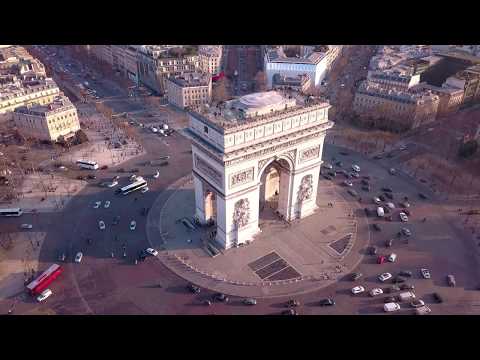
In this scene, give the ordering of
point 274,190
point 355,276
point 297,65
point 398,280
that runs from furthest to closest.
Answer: point 297,65
point 274,190
point 355,276
point 398,280

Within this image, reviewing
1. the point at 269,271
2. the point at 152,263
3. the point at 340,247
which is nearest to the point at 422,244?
the point at 340,247

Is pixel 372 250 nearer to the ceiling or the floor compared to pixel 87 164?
nearer to the floor

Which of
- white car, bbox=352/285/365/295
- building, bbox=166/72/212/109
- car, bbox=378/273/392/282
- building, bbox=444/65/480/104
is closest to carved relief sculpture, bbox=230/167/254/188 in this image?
white car, bbox=352/285/365/295

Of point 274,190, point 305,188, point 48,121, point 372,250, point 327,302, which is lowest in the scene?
point 327,302

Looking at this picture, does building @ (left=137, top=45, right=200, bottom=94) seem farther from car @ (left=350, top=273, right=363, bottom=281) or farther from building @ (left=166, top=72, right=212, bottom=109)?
car @ (left=350, top=273, right=363, bottom=281)

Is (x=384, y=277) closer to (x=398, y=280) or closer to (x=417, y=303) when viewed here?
(x=398, y=280)

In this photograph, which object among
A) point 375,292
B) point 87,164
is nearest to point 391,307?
point 375,292

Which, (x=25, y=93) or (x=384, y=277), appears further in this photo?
(x=25, y=93)
